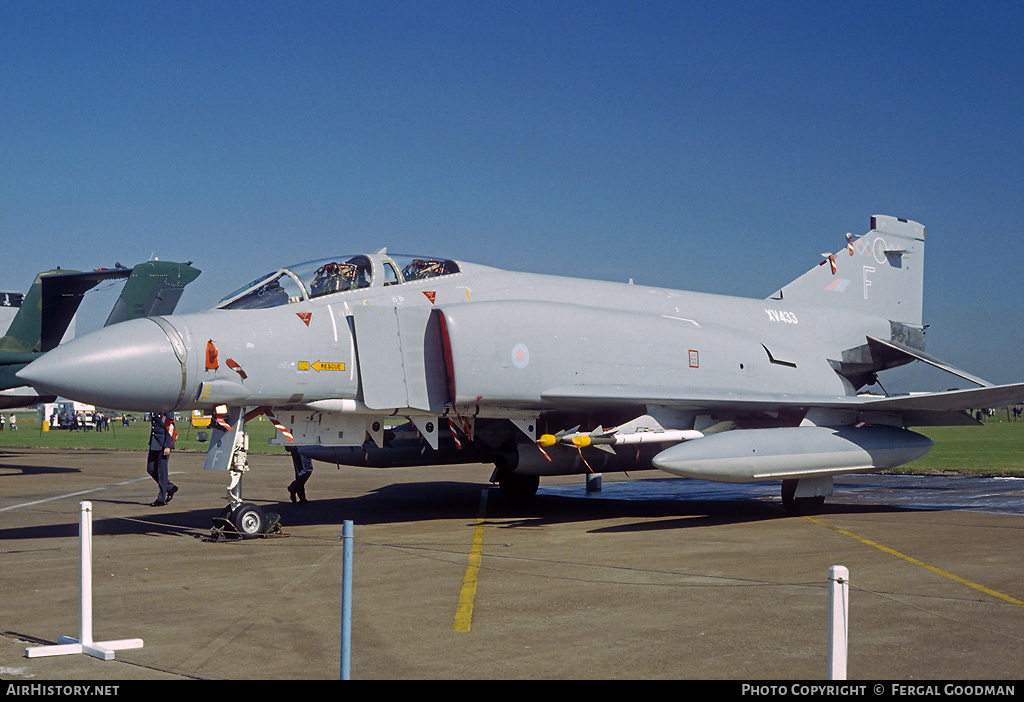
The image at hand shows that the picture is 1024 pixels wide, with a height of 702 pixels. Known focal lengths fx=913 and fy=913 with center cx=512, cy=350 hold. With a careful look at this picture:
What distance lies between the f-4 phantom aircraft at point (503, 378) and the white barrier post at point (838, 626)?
282 inches

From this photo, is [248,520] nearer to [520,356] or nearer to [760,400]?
[520,356]

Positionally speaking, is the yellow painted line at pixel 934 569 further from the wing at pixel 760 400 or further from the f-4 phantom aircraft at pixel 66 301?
the f-4 phantom aircraft at pixel 66 301

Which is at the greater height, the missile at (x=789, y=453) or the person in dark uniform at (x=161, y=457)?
the missile at (x=789, y=453)

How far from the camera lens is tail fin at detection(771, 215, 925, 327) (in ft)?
57.0

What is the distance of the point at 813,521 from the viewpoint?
1264cm

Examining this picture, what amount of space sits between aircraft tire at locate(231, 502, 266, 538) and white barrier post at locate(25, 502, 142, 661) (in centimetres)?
497

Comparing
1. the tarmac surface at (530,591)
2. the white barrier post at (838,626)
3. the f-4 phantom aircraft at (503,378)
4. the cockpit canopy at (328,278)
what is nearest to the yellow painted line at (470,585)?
the tarmac surface at (530,591)

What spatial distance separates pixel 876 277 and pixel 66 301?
21.4m

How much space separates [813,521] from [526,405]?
4.37 m

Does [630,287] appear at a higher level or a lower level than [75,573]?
higher

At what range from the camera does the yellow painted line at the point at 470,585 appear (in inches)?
254

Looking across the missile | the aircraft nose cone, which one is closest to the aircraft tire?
the aircraft nose cone

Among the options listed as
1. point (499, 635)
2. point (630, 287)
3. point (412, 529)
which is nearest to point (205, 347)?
point (412, 529)
